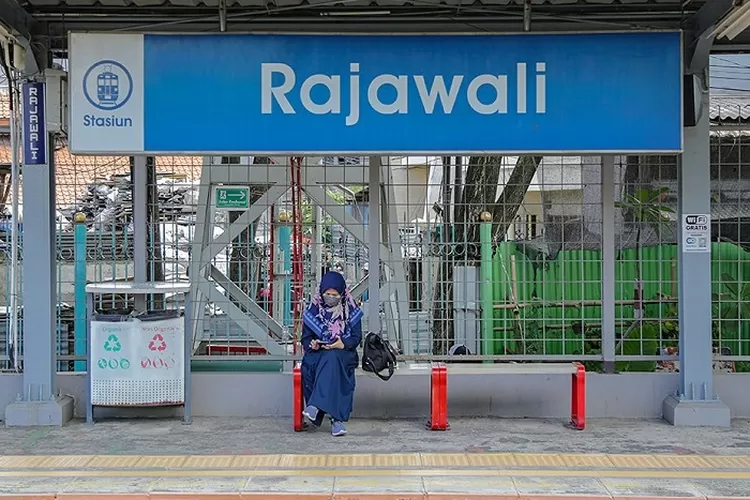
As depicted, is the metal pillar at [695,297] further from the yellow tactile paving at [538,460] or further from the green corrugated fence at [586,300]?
the yellow tactile paving at [538,460]

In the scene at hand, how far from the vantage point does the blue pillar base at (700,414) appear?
6.96 meters

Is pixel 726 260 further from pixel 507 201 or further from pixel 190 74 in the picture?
pixel 190 74

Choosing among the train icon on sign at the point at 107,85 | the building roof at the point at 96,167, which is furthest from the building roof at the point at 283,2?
the building roof at the point at 96,167

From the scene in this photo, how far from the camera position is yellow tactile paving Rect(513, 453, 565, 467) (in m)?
5.83

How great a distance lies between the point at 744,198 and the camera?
25.1ft

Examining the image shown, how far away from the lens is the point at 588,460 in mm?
5922

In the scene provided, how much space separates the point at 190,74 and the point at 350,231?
7.12ft

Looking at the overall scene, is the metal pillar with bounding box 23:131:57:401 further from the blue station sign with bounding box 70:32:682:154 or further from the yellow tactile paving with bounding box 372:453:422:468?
the yellow tactile paving with bounding box 372:453:422:468

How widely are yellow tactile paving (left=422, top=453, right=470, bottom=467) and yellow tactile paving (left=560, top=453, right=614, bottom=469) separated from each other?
74cm

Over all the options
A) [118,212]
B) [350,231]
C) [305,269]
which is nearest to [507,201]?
[350,231]

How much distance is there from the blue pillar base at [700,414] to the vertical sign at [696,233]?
1.32m

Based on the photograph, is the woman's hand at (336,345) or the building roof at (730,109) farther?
the building roof at (730,109)

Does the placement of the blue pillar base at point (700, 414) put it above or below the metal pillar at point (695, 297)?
below

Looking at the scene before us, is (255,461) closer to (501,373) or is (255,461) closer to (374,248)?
(374,248)
